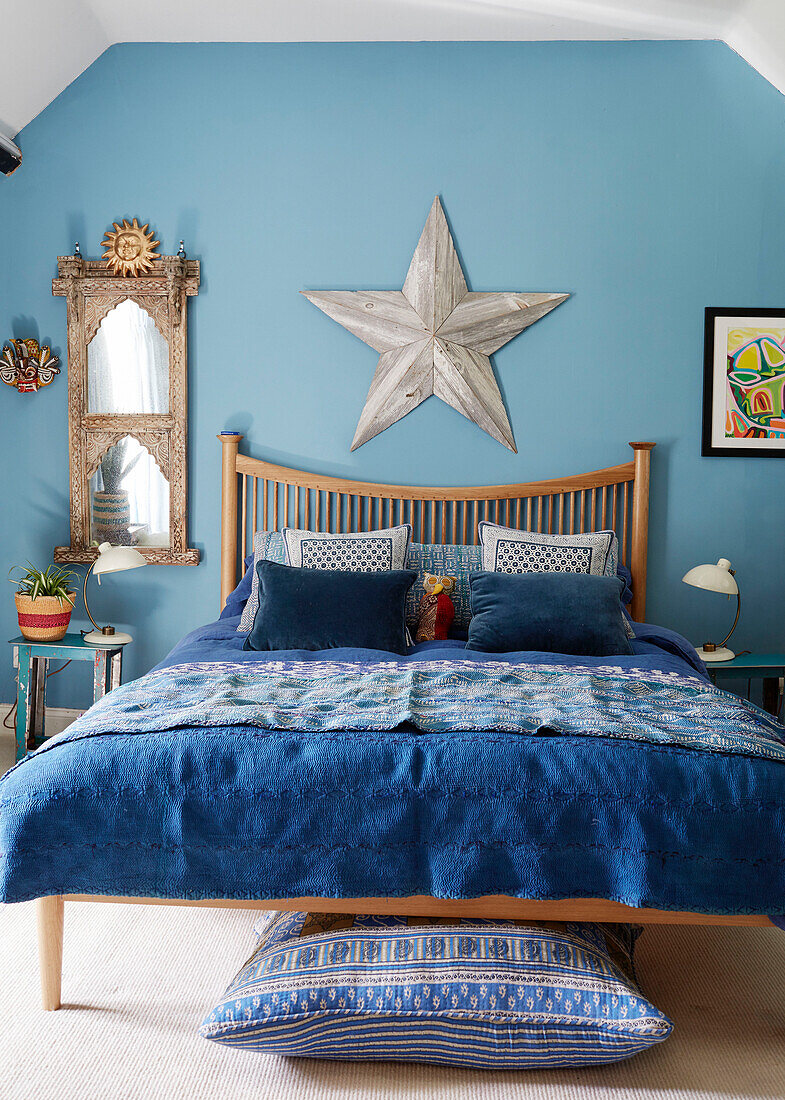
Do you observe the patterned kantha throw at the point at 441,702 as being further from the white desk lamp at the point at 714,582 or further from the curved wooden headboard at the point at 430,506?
the curved wooden headboard at the point at 430,506

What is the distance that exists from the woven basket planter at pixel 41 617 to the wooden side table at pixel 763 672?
8.52 ft

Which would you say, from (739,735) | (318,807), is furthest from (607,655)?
(318,807)

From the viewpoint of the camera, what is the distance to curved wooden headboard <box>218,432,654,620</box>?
3465 millimetres

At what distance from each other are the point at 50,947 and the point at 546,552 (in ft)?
6.77

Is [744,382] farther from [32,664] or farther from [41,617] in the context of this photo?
[32,664]

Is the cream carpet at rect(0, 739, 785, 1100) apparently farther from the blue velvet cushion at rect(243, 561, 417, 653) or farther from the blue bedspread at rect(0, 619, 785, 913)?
the blue velvet cushion at rect(243, 561, 417, 653)

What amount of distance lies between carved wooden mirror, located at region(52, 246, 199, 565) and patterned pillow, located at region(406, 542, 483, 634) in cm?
105

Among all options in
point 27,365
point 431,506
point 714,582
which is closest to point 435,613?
point 431,506

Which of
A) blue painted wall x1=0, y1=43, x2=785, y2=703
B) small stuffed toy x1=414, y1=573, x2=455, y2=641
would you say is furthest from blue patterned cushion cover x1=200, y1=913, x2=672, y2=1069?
blue painted wall x1=0, y1=43, x2=785, y2=703

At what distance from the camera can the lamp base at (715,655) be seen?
319 cm

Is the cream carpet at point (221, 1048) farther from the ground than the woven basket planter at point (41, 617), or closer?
closer

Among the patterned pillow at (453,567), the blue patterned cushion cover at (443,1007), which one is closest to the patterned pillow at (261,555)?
the patterned pillow at (453,567)

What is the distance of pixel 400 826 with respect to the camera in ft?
5.41

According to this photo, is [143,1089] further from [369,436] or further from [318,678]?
[369,436]
